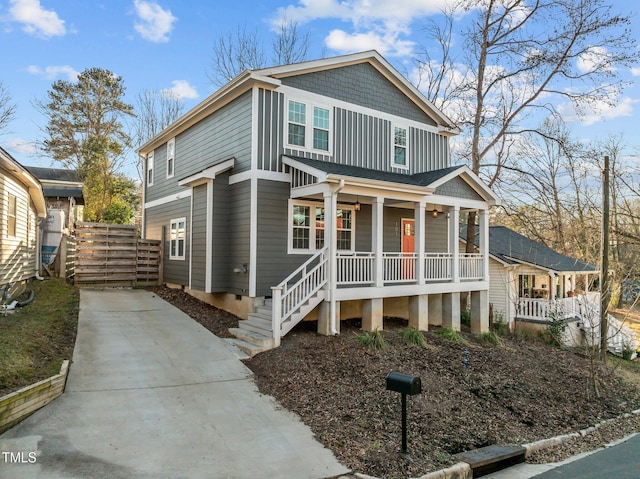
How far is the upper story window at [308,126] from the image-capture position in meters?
11.5

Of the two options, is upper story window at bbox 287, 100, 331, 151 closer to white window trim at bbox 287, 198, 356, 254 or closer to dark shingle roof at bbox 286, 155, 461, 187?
dark shingle roof at bbox 286, 155, 461, 187

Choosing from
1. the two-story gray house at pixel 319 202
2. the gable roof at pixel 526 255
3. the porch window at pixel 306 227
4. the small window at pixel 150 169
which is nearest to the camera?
the two-story gray house at pixel 319 202

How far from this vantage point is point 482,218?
13750 mm

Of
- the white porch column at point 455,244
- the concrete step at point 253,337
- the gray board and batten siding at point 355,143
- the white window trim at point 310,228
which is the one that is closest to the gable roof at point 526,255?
the gray board and batten siding at point 355,143

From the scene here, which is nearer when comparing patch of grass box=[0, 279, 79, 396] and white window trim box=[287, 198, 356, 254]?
patch of grass box=[0, 279, 79, 396]

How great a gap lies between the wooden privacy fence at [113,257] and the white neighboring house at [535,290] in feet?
46.0

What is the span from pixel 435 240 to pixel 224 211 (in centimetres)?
768

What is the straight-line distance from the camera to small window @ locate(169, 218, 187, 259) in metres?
14.0

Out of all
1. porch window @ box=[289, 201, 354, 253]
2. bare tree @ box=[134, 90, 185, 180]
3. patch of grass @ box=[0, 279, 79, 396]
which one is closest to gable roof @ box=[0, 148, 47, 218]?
patch of grass @ box=[0, 279, 79, 396]

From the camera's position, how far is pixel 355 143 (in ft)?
42.0

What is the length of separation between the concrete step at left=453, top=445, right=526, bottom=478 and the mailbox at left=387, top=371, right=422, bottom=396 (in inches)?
42.4

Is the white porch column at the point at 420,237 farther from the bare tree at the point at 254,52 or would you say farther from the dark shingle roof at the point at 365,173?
the bare tree at the point at 254,52

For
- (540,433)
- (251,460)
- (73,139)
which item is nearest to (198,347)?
(251,460)

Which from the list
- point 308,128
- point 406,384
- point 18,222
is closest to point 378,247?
point 308,128
